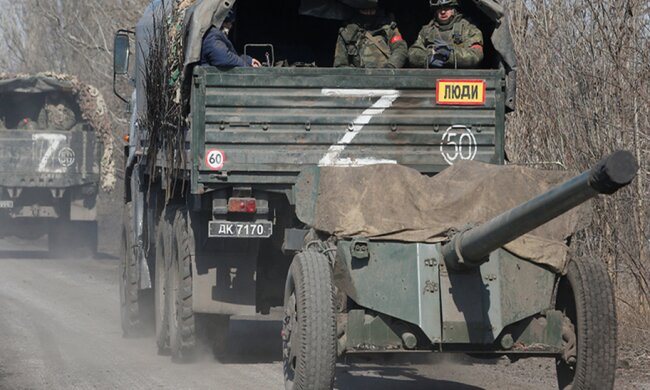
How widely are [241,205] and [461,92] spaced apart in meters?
1.75

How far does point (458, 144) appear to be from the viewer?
9.74m

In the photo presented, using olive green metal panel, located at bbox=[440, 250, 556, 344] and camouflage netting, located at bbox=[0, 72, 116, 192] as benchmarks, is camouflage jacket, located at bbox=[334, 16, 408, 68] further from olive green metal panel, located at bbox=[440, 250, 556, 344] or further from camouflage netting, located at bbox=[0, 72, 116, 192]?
camouflage netting, located at bbox=[0, 72, 116, 192]

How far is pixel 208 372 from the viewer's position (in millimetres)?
10156

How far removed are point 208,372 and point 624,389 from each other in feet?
10.2

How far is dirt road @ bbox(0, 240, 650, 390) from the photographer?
948 cm

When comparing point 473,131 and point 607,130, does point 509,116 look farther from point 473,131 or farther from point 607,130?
point 473,131

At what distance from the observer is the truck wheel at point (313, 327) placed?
7.45 m

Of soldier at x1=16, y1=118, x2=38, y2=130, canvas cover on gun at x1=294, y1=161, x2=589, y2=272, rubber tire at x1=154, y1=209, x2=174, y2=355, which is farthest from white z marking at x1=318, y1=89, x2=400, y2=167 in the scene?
soldier at x1=16, y1=118, x2=38, y2=130

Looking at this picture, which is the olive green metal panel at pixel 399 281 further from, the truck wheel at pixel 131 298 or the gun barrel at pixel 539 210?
the truck wheel at pixel 131 298

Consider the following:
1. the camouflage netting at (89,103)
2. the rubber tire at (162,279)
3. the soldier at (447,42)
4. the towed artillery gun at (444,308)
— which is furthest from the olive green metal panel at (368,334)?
the camouflage netting at (89,103)

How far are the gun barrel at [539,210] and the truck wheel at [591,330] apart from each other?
2.11ft

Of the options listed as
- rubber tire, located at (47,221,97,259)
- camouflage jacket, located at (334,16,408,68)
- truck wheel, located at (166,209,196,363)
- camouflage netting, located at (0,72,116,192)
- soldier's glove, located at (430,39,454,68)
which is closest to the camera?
soldier's glove, located at (430,39,454,68)

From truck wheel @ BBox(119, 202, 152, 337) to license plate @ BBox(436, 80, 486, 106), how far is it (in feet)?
15.0

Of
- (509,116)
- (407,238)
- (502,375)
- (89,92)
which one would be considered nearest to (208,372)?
(502,375)
